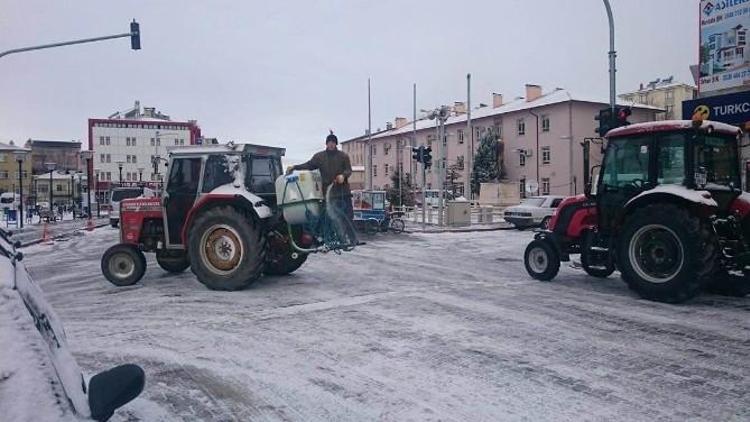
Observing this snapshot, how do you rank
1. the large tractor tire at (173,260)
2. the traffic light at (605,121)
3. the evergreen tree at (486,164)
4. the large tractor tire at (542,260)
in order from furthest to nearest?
the evergreen tree at (486,164), the traffic light at (605,121), the large tractor tire at (173,260), the large tractor tire at (542,260)

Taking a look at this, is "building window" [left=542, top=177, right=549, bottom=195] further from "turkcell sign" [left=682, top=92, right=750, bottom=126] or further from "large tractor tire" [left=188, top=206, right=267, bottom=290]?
"large tractor tire" [left=188, top=206, right=267, bottom=290]

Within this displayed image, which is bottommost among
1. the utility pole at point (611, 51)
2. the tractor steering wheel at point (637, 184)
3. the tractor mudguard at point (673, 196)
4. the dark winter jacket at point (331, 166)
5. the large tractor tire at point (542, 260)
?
the large tractor tire at point (542, 260)

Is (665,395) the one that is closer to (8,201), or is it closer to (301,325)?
(301,325)

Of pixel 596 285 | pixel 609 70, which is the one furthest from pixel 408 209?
pixel 596 285

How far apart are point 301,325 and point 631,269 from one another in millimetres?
4715

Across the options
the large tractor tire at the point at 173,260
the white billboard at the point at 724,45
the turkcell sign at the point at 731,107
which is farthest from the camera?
the white billboard at the point at 724,45

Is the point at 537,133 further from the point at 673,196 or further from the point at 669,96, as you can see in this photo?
the point at 673,196

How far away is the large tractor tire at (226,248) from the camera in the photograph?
8.64 metres

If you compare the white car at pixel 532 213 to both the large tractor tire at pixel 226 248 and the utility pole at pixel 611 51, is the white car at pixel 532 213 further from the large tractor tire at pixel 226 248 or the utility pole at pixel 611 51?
the large tractor tire at pixel 226 248

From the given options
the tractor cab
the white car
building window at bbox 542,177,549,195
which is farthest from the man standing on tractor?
building window at bbox 542,177,549,195

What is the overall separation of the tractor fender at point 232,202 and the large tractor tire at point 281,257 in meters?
0.57

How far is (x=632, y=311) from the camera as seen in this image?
7.16 metres

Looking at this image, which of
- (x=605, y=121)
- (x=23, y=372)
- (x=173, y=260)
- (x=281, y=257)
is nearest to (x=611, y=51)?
(x=605, y=121)

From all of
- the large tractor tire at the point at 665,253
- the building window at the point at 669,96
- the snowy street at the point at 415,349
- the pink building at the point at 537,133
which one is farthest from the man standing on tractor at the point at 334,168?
the building window at the point at 669,96
